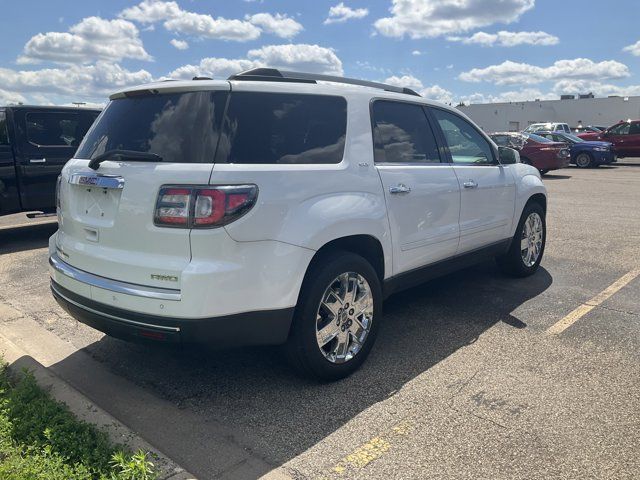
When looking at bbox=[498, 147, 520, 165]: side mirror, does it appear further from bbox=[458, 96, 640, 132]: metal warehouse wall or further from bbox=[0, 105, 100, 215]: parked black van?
bbox=[458, 96, 640, 132]: metal warehouse wall

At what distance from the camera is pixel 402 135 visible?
13.9 ft

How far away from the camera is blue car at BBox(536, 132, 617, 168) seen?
22.6 m

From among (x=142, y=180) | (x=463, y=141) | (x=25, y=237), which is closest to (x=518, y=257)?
(x=463, y=141)

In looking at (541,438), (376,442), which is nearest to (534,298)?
(541,438)

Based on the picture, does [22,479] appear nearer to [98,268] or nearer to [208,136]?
[98,268]

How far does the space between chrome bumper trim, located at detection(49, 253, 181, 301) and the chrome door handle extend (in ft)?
5.68

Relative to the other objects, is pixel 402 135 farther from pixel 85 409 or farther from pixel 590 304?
pixel 85 409

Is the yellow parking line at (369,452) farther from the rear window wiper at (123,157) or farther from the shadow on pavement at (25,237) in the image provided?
the shadow on pavement at (25,237)

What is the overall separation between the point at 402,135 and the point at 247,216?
69.5 inches

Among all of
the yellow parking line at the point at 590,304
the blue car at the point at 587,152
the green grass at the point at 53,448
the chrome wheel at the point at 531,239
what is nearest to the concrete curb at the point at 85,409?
the green grass at the point at 53,448

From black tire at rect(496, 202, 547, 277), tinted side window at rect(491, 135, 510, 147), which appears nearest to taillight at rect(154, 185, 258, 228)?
black tire at rect(496, 202, 547, 277)

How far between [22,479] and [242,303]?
1.29m

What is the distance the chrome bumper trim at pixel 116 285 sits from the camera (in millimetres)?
2959

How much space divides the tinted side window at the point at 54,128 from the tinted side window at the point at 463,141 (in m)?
6.12
